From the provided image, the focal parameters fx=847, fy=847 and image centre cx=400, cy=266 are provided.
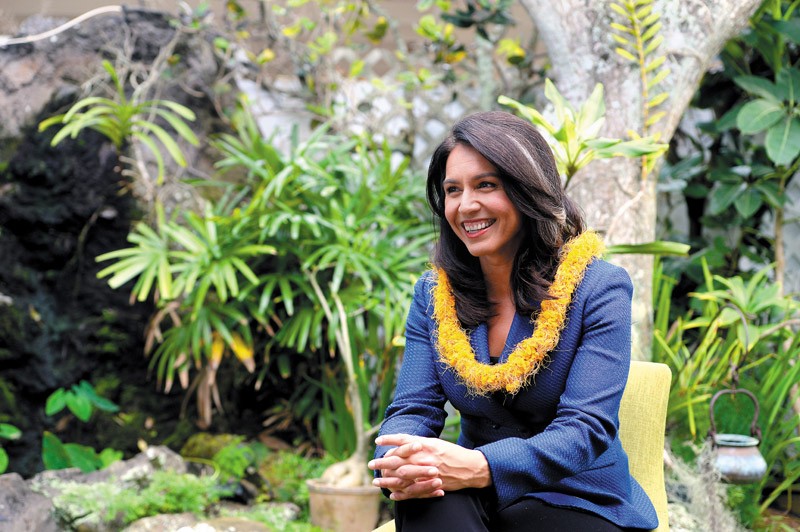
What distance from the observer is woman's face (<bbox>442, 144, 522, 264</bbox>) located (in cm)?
175

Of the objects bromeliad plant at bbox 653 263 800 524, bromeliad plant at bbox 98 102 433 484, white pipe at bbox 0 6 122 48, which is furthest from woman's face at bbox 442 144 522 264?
white pipe at bbox 0 6 122 48

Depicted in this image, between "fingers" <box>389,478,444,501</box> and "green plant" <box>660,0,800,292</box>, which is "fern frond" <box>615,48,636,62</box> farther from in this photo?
"fingers" <box>389,478,444,501</box>

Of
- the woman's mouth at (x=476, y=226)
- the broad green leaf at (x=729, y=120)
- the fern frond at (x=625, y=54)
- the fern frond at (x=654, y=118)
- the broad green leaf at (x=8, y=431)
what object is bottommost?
the broad green leaf at (x=8, y=431)

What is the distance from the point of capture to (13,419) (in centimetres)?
388

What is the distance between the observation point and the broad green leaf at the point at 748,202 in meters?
3.85

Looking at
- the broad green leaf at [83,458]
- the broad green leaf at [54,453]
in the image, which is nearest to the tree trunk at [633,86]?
the broad green leaf at [83,458]

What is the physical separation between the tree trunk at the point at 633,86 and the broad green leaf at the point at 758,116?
2.17 ft

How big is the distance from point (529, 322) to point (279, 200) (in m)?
2.04

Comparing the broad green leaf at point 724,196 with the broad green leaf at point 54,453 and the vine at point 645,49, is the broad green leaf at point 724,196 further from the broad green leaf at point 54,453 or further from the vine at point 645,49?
the broad green leaf at point 54,453

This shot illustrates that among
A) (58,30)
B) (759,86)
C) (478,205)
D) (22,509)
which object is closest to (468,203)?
(478,205)

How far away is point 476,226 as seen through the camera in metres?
1.79

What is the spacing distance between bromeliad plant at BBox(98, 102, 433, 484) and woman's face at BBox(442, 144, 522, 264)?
167 cm

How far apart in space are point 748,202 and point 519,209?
2527 mm

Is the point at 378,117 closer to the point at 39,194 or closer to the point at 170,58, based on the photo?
the point at 170,58
